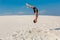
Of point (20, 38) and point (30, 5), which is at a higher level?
point (30, 5)

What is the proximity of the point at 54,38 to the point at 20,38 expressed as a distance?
61.2 inches

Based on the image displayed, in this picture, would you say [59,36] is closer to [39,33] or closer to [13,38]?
[39,33]

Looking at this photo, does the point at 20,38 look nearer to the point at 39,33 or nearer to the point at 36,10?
the point at 39,33

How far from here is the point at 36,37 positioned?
7824mm

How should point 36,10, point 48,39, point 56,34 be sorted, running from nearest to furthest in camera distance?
1. point 48,39
2. point 56,34
3. point 36,10

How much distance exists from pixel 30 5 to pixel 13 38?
7.56 feet

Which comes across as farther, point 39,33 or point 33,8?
point 33,8

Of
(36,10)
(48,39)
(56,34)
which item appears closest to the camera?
(48,39)

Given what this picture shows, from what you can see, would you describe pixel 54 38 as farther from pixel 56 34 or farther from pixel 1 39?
pixel 1 39

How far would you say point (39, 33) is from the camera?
28.0 ft

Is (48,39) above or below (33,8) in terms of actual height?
below

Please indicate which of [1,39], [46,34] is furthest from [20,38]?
[46,34]

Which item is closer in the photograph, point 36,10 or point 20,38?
point 20,38

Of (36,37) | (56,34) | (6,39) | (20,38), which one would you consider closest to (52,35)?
(56,34)
